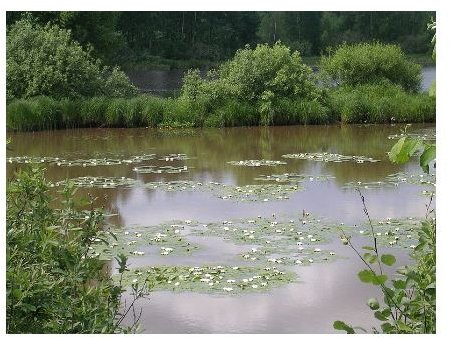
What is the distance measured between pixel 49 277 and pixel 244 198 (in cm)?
656

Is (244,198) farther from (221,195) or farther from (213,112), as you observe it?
(213,112)

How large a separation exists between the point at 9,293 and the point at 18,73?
16.7 metres

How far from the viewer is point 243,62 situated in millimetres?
19297

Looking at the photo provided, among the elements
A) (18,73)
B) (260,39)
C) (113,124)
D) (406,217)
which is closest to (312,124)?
(113,124)

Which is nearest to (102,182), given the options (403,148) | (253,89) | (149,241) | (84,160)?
(84,160)

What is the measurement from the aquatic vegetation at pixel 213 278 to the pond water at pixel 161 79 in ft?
63.9

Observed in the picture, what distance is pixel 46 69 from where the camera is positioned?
1850cm

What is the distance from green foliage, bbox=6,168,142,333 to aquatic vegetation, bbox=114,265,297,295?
8.29 ft

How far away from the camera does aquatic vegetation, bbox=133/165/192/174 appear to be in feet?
39.5

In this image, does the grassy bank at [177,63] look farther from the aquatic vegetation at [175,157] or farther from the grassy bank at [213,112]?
the aquatic vegetation at [175,157]

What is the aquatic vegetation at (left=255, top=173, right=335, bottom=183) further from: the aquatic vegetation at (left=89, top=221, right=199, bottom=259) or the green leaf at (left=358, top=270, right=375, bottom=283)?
the green leaf at (left=358, top=270, right=375, bottom=283)

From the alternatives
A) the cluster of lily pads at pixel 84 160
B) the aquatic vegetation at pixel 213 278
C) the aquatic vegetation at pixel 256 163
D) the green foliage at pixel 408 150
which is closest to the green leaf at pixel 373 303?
the green foliage at pixel 408 150

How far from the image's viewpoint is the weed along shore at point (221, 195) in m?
3.33

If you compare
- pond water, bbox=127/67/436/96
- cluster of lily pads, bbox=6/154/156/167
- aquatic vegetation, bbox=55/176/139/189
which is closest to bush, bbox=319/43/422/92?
pond water, bbox=127/67/436/96
